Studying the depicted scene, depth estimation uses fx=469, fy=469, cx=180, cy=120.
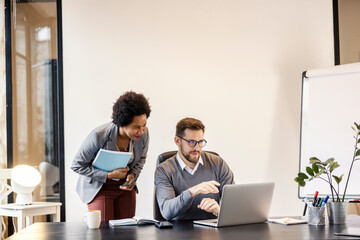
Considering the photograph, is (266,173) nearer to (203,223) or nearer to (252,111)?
(252,111)

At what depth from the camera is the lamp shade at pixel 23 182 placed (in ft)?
11.8

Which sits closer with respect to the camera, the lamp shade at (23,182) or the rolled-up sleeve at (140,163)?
the rolled-up sleeve at (140,163)

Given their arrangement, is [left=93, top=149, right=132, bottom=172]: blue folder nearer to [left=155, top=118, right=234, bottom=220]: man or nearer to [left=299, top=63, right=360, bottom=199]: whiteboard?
[left=155, top=118, right=234, bottom=220]: man

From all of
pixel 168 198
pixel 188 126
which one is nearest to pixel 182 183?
pixel 168 198

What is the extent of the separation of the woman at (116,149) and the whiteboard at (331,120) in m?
1.36

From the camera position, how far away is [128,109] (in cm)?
310

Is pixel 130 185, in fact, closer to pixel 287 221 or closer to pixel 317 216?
pixel 287 221

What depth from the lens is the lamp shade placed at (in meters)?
3.59

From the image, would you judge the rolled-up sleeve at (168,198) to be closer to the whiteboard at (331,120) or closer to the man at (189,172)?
the man at (189,172)

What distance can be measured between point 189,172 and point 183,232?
2.65ft

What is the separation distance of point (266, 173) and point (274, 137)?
33 centimetres

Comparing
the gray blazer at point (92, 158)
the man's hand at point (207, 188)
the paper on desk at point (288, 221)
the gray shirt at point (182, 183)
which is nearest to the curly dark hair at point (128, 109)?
the gray blazer at point (92, 158)

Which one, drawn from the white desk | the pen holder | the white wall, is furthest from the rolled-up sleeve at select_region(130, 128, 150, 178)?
the pen holder

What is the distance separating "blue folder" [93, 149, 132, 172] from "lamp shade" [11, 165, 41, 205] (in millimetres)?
748
